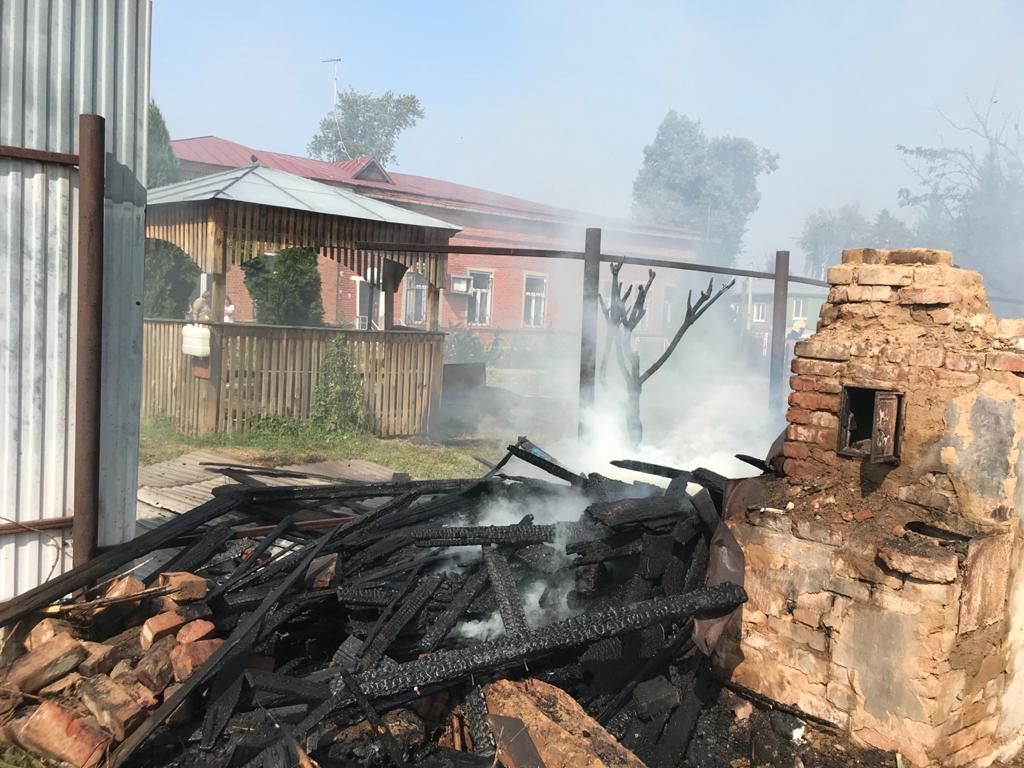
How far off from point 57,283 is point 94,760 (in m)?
2.62

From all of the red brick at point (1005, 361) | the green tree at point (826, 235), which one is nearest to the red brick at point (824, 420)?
the red brick at point (1005, 361)

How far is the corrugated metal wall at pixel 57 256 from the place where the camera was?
454 cm

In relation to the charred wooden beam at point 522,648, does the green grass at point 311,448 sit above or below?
below

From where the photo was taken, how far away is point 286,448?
39.5ft

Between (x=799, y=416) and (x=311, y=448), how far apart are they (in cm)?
905

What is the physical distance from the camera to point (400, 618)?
4320 millimetres

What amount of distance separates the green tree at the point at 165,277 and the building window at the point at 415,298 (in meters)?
11.5

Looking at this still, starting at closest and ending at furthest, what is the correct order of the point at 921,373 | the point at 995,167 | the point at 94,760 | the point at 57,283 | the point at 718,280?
the point at 94,760, the point at 921,373, the point at 57,283, the point at 995,167, the point at 718,280

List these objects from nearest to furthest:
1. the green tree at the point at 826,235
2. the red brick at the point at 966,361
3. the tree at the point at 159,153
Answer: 1. the red brick at the point at 966,361
2. the tree at the point at 159,153
3. the green tree at the point at 826,235

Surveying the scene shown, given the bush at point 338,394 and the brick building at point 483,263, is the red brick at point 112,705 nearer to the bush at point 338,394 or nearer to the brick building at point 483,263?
the bush at point 338,394

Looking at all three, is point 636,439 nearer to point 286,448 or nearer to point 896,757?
point 286,448

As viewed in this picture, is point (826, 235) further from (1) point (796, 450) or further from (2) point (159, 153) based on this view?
(1) point (796, 450)

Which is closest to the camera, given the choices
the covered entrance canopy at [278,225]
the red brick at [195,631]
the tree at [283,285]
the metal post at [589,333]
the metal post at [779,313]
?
the red brick at [195,631]

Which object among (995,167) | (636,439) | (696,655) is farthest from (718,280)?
(696,655)
